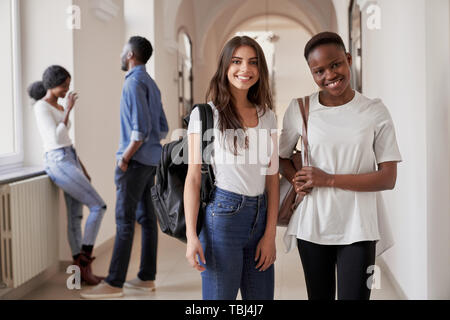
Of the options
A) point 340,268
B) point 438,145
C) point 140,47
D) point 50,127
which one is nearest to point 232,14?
point 140,47

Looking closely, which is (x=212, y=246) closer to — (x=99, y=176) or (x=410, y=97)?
(x=410, y=97)

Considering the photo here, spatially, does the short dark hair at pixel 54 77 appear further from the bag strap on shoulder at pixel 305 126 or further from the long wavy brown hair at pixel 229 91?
the bag strap on shoulder at pixel 305 126

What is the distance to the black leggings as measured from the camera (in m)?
1.55

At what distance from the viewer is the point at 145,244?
3.24 metres

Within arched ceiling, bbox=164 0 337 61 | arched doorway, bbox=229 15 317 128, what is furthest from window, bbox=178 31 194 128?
arched doorway, bbox=229 15 317 128

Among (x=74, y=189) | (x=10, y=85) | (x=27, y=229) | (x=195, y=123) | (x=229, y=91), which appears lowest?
(x=27, y=229)

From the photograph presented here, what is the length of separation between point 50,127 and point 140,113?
659 millimetres

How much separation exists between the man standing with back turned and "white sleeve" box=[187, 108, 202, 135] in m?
1.47

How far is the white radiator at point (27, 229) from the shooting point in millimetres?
2981

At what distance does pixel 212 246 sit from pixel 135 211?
5.26 ft

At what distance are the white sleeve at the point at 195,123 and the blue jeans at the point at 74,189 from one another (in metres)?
1.98

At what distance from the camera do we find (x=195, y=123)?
1544 mm

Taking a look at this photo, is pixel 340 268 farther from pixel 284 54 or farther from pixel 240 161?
pixel 284 54

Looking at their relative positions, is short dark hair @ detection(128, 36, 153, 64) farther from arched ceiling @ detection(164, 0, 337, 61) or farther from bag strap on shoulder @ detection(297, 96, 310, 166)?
bag strap on shoulder @ detection(297, 96, 310, 166)
